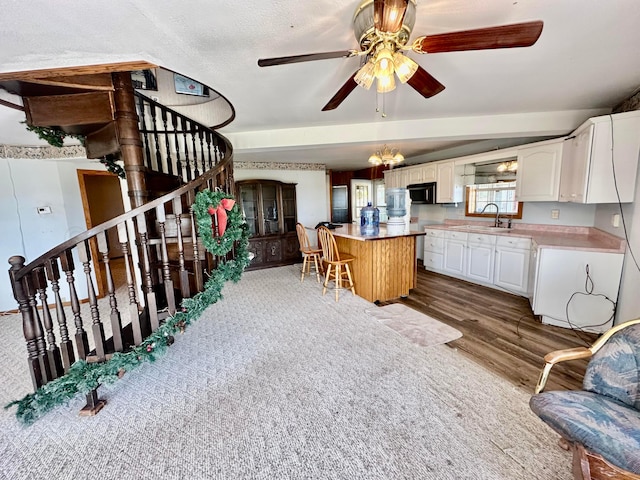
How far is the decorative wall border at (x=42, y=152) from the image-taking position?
3605 mm

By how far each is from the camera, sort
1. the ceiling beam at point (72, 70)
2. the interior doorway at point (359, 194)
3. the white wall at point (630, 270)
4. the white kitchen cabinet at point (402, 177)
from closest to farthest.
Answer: the ceiling beam at point (72, 70) < the white wall at point (630, 270) < the white kitchen cabinet at point (402, 177) < the interior doorway at point (359, 194)

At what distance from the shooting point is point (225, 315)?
3.38 meters

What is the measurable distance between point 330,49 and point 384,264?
261 cm

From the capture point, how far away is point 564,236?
334 centimetres

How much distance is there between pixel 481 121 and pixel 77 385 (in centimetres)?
436

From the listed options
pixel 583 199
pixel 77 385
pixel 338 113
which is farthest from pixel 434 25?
pixel 77 385

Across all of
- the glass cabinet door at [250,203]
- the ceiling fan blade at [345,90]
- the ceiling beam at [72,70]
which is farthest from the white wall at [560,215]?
the ceiling beam at [72,70]

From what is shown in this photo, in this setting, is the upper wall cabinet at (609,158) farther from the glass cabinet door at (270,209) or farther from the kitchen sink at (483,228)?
the glass cabinet door at (270,209)

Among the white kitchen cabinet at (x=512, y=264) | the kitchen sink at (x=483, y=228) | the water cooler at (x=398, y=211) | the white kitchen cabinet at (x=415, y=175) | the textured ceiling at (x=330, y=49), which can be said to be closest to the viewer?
the textured ceiling at (x=330, y=49)

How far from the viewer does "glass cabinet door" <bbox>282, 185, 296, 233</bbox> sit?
19.0 feet

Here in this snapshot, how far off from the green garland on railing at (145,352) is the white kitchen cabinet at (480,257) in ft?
12.0

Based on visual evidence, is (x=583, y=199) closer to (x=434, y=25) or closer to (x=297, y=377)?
(x=434, y=25)

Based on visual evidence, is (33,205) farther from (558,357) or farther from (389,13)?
(558,357)

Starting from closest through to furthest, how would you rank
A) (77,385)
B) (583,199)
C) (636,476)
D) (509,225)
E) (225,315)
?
(636,476)
(77,385)
(583,199)
(225,315)
(509,225)
